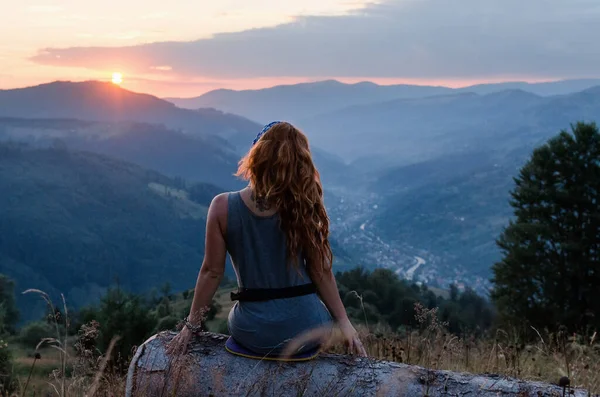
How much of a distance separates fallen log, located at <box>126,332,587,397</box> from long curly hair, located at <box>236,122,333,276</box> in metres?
0.57

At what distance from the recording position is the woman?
10.3 feet

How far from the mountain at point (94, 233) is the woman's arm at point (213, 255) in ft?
459

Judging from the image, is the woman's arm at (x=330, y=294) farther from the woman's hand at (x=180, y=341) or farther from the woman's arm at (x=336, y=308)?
the woman's hand at (x=180, y=341)

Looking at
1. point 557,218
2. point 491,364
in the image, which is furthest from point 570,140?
point 491,364

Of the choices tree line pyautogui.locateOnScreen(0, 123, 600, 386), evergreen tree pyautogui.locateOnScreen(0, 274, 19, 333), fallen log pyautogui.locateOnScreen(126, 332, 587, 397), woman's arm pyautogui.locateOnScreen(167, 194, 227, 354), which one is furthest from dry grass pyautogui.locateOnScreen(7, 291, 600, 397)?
evergreen tree pyautogui.locateOnScreen(0, 274, 19, 333)

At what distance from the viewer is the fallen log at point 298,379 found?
9.32 ft

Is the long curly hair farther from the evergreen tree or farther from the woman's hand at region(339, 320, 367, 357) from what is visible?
the evergreen tree

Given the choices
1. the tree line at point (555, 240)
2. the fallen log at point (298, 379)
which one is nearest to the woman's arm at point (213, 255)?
the fallen log at point (298, 379)

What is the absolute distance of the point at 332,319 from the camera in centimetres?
336

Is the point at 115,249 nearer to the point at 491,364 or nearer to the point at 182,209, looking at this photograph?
the point at 182,209

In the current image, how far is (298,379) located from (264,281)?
1.89 ft

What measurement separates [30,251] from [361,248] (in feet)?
305

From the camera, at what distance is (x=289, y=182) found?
3.10 metres

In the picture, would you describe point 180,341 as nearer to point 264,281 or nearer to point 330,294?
point 264,281
